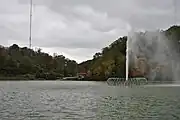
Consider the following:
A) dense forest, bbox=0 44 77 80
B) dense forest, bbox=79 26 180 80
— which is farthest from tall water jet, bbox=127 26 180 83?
dense forest, bbox=0 44 77 80

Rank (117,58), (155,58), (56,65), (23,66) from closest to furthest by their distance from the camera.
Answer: (155,58) → (117,58) → (23,66) → (56,65)

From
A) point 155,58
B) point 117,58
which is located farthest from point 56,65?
point 155,58

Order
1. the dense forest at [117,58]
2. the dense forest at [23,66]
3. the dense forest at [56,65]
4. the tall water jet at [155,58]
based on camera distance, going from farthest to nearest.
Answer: the dense forest at [23,66] → the dense forest at [56,65] → the dense forest at [117,58] → the tall water jet at [155,58]

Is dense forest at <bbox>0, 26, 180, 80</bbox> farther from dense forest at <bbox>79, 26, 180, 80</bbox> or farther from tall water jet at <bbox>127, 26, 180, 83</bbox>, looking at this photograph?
tall water jet at <bbox>127, 26, 180, 83</bbox>

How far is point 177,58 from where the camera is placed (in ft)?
360

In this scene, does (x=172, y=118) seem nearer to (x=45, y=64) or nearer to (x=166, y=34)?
(x=166, y=34)

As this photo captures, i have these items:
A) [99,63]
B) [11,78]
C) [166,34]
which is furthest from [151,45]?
[11,78]

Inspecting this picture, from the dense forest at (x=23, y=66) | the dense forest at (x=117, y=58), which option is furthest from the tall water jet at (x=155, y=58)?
the dense forest at (x=23, y=66)

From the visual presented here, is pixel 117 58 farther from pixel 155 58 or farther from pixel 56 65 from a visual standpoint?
pixel 56 65

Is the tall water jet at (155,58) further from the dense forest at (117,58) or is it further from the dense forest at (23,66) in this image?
the dense forest at (23,66)


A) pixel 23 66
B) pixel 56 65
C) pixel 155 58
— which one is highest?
pixel 56 65

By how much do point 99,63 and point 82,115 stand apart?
110 meters

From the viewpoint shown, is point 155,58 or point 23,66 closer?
point 155,58

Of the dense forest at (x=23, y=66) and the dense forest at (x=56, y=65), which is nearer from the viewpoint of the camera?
the dense forest at (x=56, y=65)
